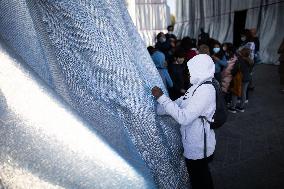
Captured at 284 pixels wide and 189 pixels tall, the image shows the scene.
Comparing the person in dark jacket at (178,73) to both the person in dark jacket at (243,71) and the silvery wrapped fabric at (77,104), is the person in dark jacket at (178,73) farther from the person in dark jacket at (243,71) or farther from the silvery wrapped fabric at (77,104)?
the silvery wrapped fabric at (77,104)

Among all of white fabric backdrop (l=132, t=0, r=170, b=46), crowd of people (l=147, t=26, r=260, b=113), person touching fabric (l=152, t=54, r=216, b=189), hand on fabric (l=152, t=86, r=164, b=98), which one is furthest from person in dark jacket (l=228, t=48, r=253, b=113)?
white fabric backdrop (l=132, t=0, r=170, b=46)

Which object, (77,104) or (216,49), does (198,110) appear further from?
(216,49)

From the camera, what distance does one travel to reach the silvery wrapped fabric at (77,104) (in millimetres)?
805

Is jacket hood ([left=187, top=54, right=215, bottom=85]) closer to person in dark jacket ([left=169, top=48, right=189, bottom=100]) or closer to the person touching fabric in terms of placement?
the person touching fabric

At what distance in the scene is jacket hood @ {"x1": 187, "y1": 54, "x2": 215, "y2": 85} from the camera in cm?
198

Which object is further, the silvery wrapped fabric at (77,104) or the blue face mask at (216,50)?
the blue face mask at (216,50)

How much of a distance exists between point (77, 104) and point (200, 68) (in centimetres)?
120

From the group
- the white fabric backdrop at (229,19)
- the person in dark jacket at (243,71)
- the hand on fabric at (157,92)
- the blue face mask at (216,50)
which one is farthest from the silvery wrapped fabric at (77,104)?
the white fabric backdrop at (229,19)

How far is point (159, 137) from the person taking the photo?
109 centimetres

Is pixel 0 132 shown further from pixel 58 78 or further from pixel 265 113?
pixel 265 113

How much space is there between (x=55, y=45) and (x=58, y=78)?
100 mm

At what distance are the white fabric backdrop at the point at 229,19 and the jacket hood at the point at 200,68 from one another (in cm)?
1148

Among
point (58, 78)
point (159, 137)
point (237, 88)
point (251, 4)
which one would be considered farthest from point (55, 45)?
point (251, 4)

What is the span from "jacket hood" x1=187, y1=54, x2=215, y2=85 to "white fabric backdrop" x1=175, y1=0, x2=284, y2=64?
11.5m
